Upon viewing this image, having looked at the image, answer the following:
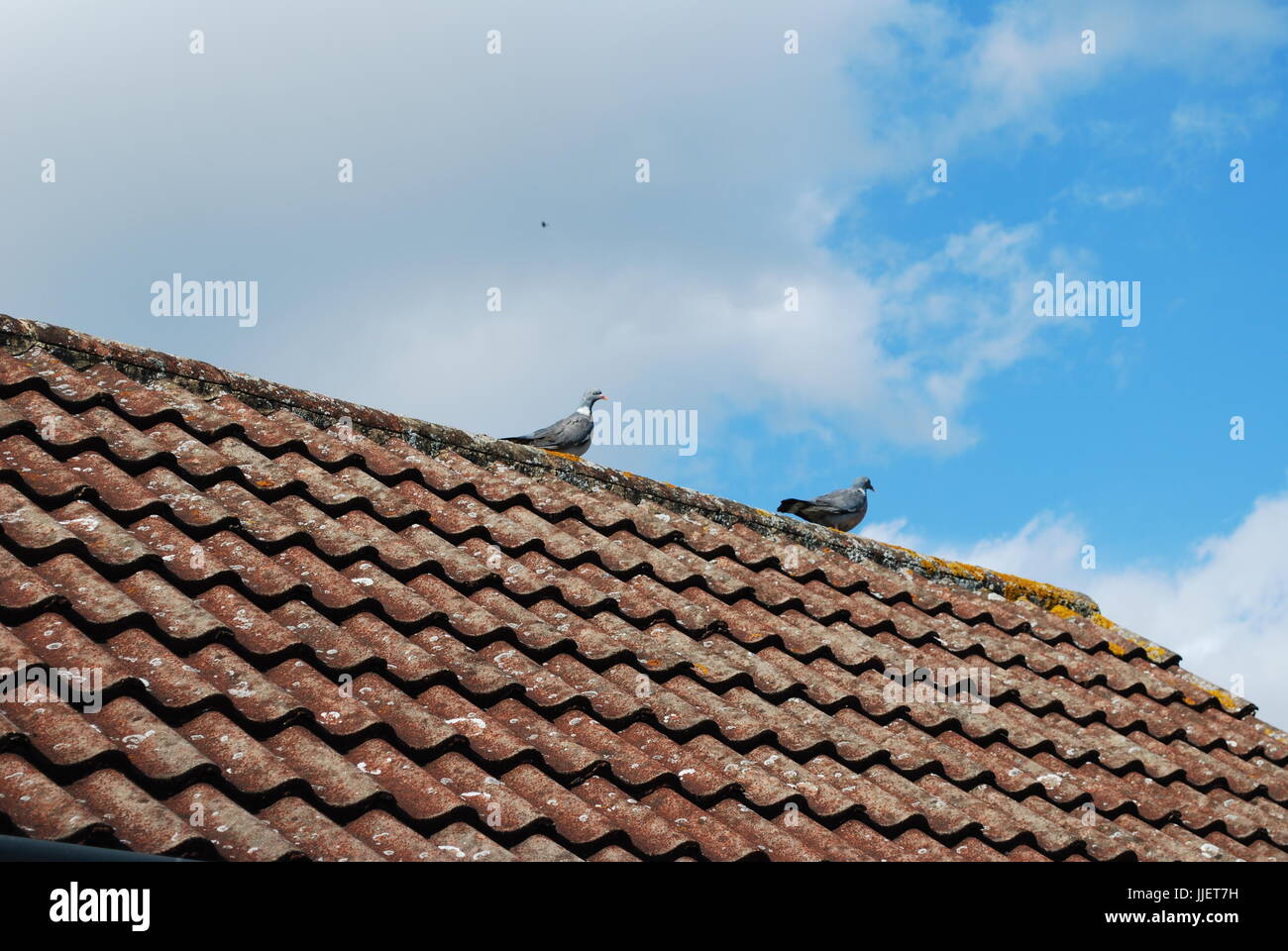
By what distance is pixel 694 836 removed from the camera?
13.0 ft

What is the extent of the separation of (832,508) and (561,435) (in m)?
1.67

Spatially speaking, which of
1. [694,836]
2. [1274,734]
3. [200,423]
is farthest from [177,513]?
[1274,734]

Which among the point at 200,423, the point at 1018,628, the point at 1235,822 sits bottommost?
the point at 1235,822

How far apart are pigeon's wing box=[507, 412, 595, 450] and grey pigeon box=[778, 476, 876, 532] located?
4.08 feet

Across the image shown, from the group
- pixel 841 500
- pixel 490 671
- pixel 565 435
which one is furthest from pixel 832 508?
pixel 490 671

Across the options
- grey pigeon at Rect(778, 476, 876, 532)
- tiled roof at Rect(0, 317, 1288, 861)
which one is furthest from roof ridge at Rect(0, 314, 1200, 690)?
grey pigeon at Rect(778, 476, 876, 532)

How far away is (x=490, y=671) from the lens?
4.43 meters

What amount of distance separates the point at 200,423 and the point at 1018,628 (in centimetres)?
411

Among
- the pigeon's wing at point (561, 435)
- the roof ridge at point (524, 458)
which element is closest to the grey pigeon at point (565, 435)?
the pigeon's wing at point (561, 435)

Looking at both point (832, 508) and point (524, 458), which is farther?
point (832, 508)

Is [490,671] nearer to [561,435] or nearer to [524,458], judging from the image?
[524,458]
